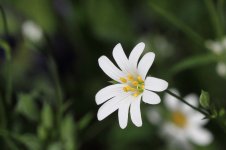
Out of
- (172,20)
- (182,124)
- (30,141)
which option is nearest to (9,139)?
(30,141)

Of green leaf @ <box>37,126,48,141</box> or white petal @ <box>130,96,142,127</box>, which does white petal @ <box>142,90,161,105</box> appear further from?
green leaf @ <box>37,126,48,141</box>

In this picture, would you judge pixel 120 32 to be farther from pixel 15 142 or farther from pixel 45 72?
pixel 15 142

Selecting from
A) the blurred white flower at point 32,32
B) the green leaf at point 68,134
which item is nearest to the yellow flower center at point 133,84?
the green leaf at point 68,134

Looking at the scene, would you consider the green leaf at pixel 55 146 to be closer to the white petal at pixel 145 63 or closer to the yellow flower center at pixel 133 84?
the yellow flower center at pixel 133 84

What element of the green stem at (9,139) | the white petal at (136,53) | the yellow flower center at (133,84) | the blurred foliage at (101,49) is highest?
the blurred foliage at (101,49)

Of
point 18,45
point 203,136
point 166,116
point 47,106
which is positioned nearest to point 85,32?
point 18,45

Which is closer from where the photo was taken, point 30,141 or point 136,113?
point 136,113

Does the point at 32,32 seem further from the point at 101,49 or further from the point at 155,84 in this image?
the point at 155,84

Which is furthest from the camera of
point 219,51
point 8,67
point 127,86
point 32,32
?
point 32,32
